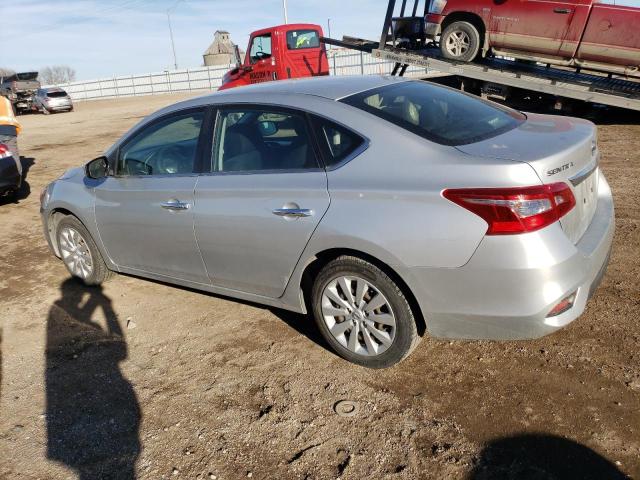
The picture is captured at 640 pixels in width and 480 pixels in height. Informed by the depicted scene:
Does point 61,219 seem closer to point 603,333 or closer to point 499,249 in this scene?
point 499,249

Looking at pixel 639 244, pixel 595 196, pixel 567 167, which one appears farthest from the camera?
pixel 639 244

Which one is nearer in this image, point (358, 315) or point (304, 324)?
point (358, 315)

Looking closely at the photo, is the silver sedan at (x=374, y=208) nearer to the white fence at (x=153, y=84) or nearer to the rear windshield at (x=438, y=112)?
the rear windshield at (x=438, y=112)

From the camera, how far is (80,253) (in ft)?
15.4

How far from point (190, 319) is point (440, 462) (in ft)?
7.39

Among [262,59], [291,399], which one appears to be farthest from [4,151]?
[262,59]

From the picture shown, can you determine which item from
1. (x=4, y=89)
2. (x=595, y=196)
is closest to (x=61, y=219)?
(x=595, y=196)

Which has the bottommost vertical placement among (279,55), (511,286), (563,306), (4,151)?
(4,151)

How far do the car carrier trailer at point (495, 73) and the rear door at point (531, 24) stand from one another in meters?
0.54

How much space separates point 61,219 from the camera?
4.73 metres

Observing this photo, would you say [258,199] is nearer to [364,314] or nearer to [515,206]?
[364,314]

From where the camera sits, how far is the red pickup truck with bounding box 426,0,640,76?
29.9 feet

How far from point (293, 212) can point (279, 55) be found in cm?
1242

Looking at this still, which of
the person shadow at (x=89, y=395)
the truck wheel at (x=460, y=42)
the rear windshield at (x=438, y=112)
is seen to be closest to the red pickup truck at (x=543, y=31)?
the truck wheel at (x=460, y=42)
